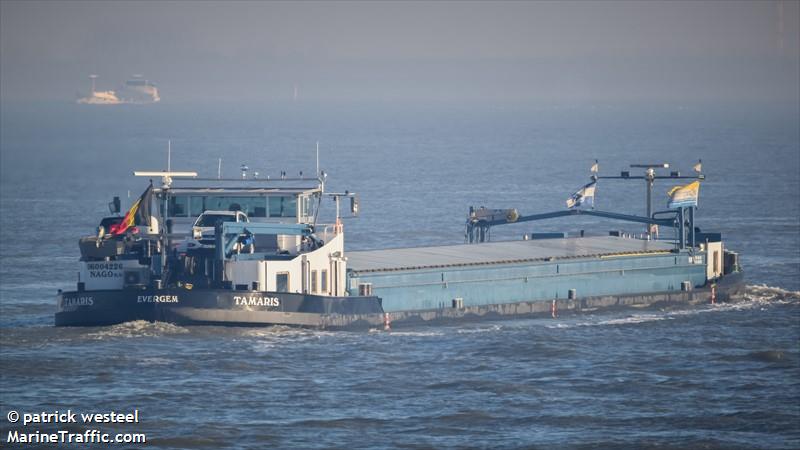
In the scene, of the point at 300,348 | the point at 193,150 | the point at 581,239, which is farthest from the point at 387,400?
the point at 193,150

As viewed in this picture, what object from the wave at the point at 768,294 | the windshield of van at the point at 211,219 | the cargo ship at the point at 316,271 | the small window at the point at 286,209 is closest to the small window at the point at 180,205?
the cargo ship at the point at 316,271

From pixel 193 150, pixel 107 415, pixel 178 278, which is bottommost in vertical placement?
pixel 107 415

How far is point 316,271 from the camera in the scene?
6288cm

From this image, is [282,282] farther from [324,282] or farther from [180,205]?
[180,205]

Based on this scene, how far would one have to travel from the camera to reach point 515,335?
207ft

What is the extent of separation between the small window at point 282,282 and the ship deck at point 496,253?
4.66 metres

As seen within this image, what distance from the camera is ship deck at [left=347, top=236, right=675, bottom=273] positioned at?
68.4 meters

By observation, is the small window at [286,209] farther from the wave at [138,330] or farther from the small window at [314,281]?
the wave at [138,330]

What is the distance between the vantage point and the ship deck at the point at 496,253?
68.4m

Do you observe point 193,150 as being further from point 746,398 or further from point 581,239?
point 746,398

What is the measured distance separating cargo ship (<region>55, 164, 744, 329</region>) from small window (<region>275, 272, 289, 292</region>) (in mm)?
42

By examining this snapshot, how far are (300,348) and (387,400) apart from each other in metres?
8.14

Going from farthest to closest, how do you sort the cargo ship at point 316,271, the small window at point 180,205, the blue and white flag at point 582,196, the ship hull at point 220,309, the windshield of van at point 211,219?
the blue and white flag at point 582,196 < the small window at point 180,205 < the windshield of van at point 211,219 < the cargo ship at point 316,271 < the ship hull at point 220,309

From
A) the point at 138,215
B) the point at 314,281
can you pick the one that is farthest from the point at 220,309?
the point at 138,215
